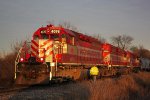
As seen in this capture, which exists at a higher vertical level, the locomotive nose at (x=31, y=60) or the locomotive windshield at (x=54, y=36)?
the locomotive windshield at (x=54, y=36)

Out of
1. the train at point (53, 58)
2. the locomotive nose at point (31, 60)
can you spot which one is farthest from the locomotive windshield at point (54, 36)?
the locomotive nose at point (31, 60)

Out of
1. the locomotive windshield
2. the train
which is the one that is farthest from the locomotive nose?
the locomotive windshield

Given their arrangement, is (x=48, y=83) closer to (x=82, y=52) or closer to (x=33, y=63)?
(x=33, y=63)

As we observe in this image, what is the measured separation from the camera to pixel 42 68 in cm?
1652

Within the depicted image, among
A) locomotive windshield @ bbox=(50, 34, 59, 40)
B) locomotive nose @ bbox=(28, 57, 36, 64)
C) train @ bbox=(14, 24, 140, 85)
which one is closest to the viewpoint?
train @ bbox=(14, 24, 140, 85)

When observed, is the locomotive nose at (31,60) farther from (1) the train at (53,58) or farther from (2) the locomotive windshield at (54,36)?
(2) the locomotive windshield at (54,36)

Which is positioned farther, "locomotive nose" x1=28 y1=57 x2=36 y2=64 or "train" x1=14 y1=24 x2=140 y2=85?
"locomotive nose" x1=28 y1=57 x2=36 y2=64

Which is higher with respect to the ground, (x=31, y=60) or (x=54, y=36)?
(x=54, y=36)

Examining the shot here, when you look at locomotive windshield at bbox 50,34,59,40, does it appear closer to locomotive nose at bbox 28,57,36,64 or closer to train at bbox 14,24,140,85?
train at bbox 14,24,140,85

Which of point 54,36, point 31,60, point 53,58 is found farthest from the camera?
point 54,36

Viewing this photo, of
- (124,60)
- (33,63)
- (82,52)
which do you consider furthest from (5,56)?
(124,60)

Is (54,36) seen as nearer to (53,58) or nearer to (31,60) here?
(53,58)

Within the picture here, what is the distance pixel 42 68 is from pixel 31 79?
3.03 ft

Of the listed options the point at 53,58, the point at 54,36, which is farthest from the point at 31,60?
the point at 54,36
